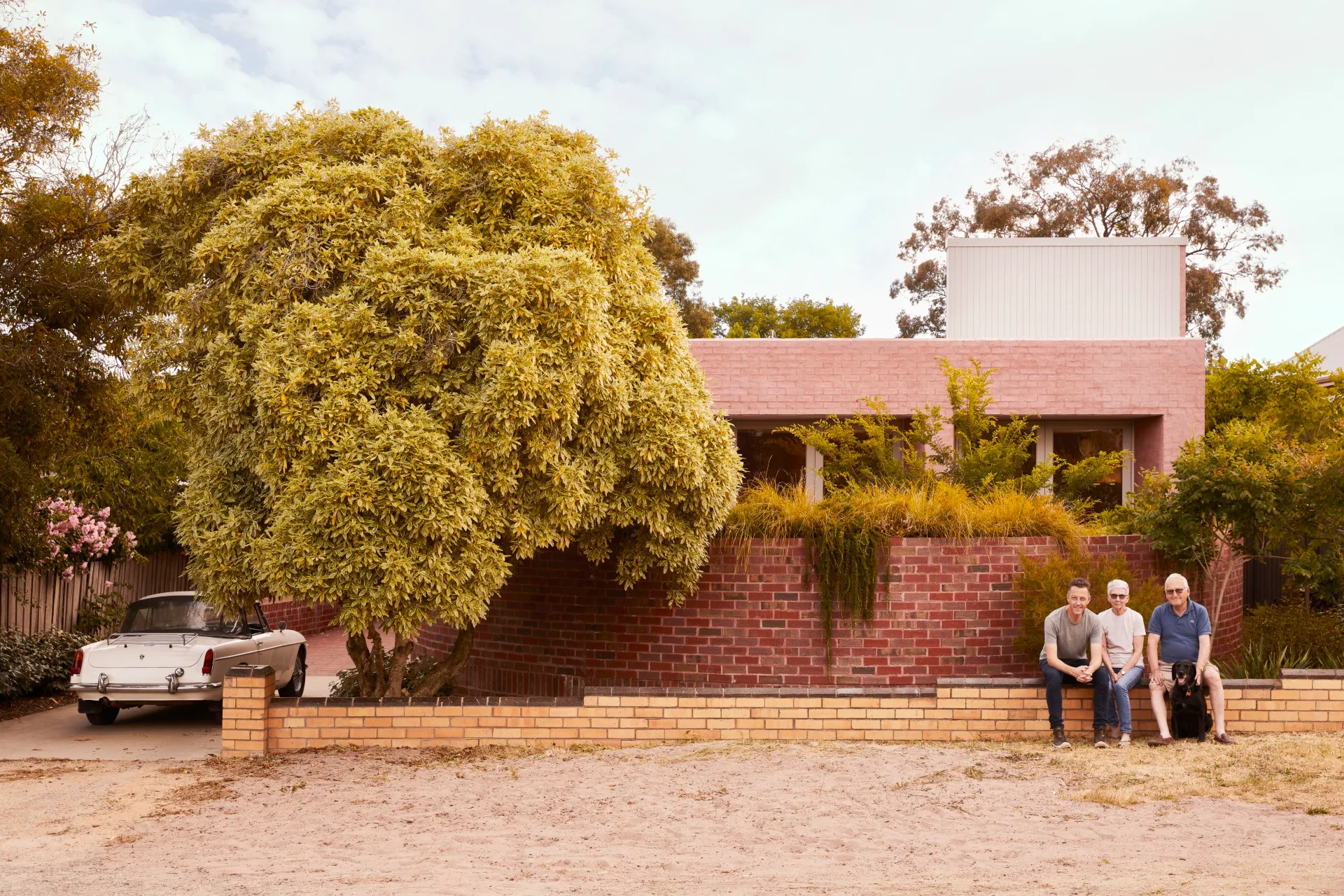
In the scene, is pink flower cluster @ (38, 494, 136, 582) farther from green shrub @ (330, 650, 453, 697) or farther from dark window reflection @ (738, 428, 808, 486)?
dark window reflection @ (738, 428, 808, 486)

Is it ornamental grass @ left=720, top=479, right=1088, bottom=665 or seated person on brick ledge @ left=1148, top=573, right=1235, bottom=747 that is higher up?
ornamental grass @ left=720, top=479, right=1088, bottom=665

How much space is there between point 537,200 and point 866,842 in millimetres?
5370

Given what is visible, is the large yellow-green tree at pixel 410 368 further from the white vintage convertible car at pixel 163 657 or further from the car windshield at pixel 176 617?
the car windshield at pixel 176 617

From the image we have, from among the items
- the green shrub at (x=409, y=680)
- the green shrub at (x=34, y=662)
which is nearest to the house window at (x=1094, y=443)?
the green shrub at (x=409, y=680)

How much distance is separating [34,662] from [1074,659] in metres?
11.2

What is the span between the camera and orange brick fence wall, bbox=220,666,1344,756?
904 centimetres

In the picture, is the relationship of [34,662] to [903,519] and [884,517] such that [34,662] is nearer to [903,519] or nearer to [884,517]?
[884,517]

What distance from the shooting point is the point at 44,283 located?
1215 centimetres

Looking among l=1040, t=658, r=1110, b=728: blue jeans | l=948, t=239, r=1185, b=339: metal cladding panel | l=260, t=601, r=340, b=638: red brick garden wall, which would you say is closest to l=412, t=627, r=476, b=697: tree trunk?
l=1040, t=658, r=1110, b=728: blue jeans

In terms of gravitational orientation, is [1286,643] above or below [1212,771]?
above

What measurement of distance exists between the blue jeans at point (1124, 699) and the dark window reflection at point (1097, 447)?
26.8 ft

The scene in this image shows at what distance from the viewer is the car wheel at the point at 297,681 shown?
13648 millimetres

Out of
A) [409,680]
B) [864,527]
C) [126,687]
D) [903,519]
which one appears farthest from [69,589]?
[903,519]

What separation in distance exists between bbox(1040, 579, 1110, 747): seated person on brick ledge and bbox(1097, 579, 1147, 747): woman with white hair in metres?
0.07
